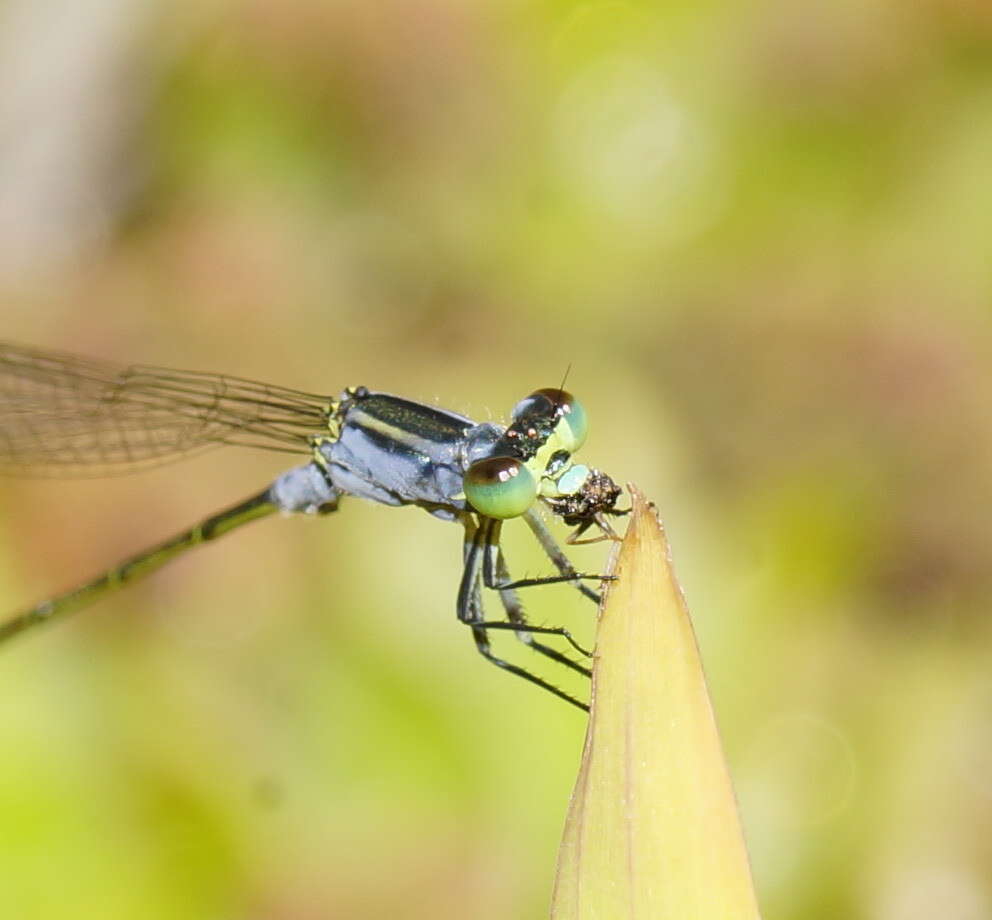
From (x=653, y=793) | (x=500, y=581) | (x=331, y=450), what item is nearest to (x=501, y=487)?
(x=500, y=581)

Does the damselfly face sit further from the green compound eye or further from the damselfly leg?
the damselfly leg

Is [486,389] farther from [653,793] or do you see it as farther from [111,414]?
[653,793]

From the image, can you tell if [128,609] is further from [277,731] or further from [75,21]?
[75,21]

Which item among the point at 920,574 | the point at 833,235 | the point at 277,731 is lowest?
the point at 277,731

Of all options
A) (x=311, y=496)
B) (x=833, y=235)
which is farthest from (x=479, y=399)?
(x=833, y=235)

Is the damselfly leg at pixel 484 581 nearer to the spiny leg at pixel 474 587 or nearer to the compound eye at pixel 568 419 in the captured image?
the spiny leg at pixel 474 587

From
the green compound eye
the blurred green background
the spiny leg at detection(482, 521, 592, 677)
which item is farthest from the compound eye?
the blurred green background

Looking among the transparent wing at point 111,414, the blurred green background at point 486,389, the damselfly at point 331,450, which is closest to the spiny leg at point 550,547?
the damselfly at point 331,450
